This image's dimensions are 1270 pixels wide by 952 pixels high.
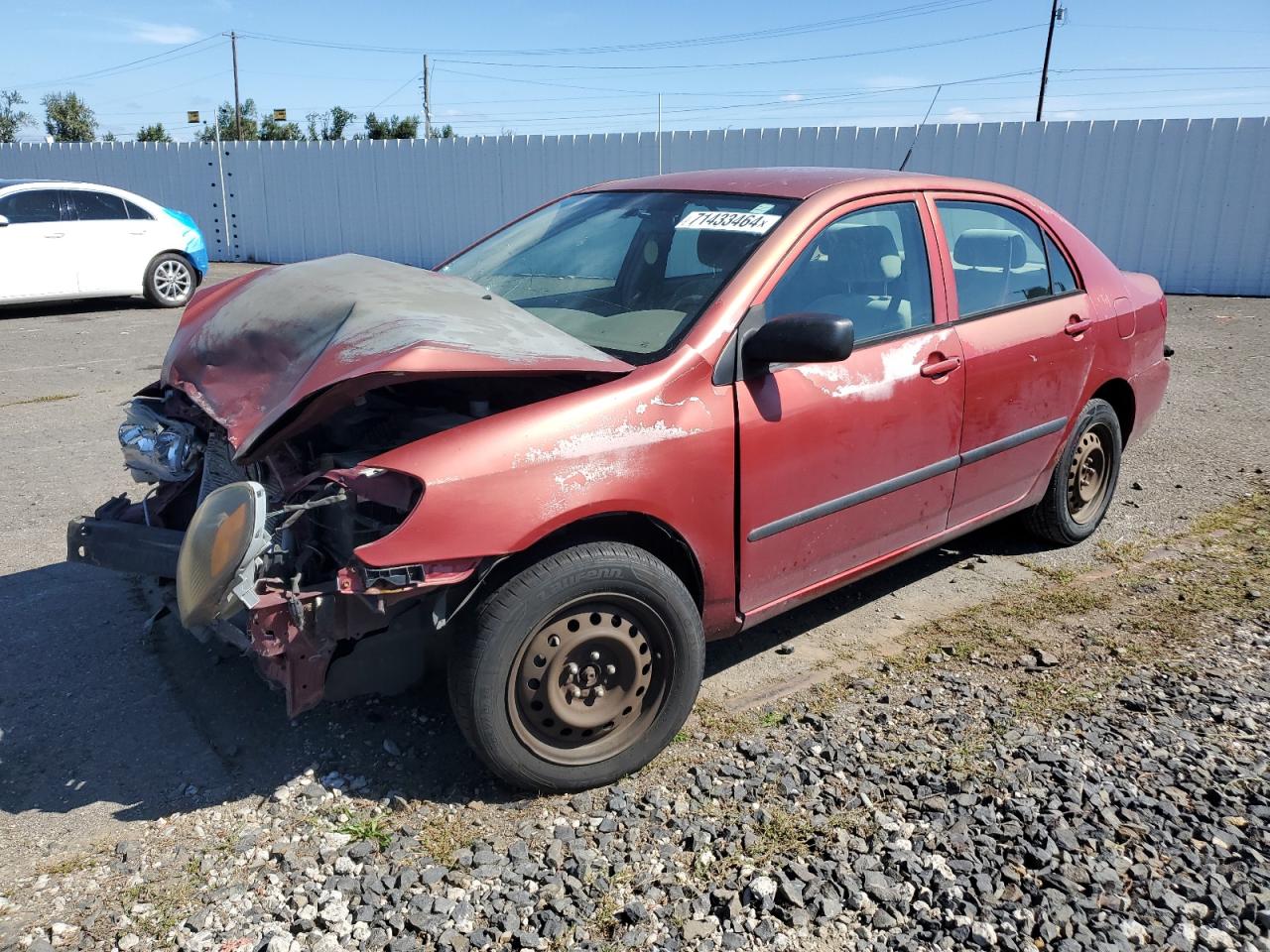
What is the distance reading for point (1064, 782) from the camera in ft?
9.84

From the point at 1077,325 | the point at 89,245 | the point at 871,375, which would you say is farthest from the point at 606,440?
the point at 89,245

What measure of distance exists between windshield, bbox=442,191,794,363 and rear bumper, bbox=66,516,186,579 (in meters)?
1.46

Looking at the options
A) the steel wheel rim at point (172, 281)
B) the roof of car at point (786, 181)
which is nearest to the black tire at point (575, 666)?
the roof of car at point (786, 181)

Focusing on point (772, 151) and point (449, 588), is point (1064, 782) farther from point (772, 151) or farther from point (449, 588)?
point (772, 151)

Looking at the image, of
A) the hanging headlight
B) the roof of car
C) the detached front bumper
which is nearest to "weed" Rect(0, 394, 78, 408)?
the roof of car

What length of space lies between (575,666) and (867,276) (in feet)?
5.96

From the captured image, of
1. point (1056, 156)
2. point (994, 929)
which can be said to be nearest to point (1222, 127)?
A: point (1056, 156)

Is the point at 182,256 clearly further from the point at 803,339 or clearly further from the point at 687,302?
the point at 803,339

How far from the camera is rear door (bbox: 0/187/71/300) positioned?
11844mm

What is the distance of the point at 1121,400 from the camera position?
5051 mm

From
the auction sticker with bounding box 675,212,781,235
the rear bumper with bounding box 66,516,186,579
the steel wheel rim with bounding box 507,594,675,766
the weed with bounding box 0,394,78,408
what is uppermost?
the auction sticker with bounding box 675,212,781,235

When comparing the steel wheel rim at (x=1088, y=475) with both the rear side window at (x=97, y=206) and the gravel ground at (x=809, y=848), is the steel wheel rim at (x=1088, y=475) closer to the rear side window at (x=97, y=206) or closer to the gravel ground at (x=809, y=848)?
the gravel ground at (x=809, y=848)

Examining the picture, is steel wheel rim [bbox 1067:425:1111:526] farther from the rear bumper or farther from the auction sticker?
the rear bumper

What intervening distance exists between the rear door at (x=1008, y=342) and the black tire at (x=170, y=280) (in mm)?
11670
